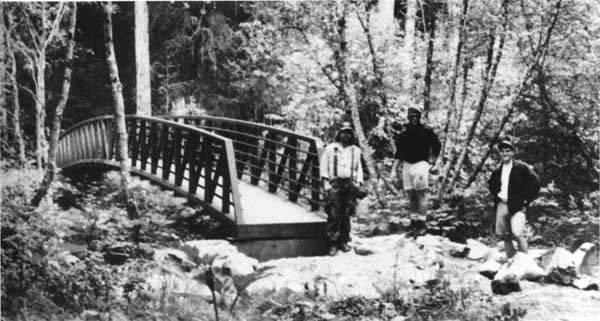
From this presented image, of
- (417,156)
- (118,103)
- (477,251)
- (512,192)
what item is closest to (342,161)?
(417,156)

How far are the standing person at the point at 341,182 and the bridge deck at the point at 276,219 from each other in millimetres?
501

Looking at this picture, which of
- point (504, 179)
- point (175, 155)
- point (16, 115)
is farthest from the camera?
point (16, 115)

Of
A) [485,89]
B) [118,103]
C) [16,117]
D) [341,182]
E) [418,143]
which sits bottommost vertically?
[16,117]

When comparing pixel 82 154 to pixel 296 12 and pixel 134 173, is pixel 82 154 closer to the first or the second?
pixel 134 173

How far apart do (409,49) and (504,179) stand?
7.31 meters

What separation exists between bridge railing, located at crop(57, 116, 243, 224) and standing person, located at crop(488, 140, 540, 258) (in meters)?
3.67

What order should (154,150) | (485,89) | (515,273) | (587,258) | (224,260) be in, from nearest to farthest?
(224,260) → (515,273) → (587,258) → (485,89) → (154,150)

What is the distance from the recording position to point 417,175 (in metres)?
8.50

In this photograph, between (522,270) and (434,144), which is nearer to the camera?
(522,270)

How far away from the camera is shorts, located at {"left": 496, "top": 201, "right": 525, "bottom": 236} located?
7121mm

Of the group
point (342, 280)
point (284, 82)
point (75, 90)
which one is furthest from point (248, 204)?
point (75, 90)

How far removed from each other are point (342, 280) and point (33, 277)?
3.13 meters

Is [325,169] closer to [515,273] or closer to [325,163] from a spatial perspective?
[325,163]

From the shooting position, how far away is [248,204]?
35.6ft
